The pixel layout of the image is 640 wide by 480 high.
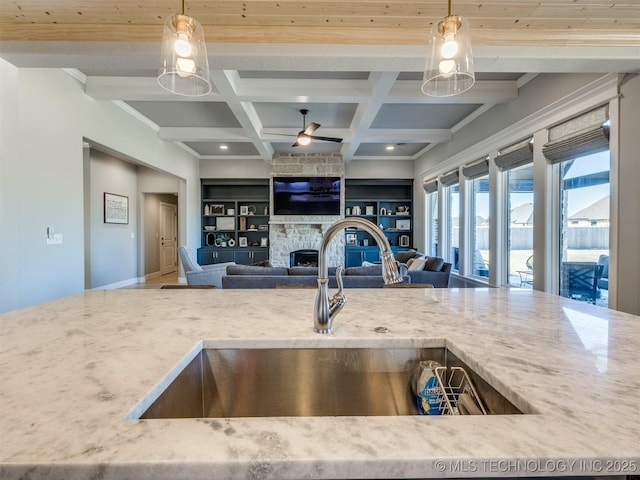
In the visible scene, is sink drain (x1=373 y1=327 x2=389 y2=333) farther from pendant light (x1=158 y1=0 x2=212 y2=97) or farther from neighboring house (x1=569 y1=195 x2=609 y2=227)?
neighboring house (x1=569 y1=195 x2=609 y2=227)

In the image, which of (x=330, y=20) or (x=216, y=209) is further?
(x=216, y=209)

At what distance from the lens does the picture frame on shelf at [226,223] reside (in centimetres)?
805

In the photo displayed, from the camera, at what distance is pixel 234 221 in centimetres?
805

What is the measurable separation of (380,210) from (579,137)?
5204 mm

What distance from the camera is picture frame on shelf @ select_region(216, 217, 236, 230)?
8.05 metres

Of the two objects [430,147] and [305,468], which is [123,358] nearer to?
[305,468]

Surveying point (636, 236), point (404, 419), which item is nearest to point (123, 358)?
point (404, 419)

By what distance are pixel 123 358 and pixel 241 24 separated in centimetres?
257

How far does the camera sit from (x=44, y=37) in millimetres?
2479

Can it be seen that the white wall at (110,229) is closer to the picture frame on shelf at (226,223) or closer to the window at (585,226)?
the picture frame on shelf at (226,223)

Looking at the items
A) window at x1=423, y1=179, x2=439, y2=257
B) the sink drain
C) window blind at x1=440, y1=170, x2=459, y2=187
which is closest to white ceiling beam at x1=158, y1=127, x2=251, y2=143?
window blind at x1=440, y1=170, x2=459, y2=187

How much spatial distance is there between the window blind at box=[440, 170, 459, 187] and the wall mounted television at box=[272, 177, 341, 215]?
91.3 inches

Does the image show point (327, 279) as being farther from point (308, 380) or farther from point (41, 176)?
point (41, 176)

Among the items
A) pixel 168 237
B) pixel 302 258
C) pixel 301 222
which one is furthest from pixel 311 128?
pixel 168 237
